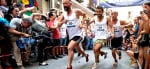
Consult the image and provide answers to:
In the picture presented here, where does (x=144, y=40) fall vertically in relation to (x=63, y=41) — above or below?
above

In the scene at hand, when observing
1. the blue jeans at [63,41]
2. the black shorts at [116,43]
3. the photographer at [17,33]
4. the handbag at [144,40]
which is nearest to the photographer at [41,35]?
the blue jeans at [63,41]

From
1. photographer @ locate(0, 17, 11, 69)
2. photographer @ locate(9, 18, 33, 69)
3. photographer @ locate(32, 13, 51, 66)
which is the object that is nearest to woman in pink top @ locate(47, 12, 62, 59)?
photographer @ locate(32, 13, 51, 66)

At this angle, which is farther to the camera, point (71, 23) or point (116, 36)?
point (116, 36)

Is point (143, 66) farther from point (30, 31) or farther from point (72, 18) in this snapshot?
point (30, 31)

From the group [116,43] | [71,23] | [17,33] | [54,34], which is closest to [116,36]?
[116,43]

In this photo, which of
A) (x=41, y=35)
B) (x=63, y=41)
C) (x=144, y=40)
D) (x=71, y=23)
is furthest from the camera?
(x=63, y=41)

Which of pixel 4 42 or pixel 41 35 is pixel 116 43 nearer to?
pixel 41 35

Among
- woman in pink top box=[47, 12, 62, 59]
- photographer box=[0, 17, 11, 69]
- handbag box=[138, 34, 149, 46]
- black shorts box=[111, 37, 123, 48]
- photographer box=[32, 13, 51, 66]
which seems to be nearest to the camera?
handbag box=[138, 34, 149, 46]

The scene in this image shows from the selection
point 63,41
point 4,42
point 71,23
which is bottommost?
point 63,41

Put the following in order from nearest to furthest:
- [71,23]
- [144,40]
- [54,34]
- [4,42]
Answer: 1. [144,40]
2. [4,42]
3. [71,23]
4. [54,34]

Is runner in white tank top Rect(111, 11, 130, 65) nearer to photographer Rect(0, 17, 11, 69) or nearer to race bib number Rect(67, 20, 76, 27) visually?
race bib number Rect(67, 20, 76, 27)

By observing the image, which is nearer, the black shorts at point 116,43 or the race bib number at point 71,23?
the race bib number at point 71,23

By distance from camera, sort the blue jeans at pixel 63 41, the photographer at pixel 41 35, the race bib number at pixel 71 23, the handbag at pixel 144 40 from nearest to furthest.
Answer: the handbag at pixel 144 40
the race bib number at pixel 71 23
the photographer at pixel 41 35
the blue jeans at pixel 63 41

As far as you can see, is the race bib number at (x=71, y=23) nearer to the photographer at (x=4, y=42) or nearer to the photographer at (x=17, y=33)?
the photographer at (x=17, y=33)
